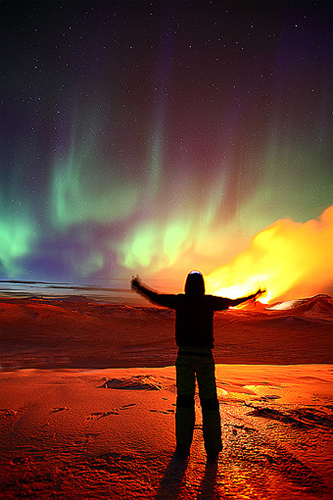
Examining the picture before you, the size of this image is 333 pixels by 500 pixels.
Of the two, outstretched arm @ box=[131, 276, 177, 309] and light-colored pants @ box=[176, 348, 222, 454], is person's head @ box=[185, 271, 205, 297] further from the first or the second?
light-colored pants @ box=[176, 348, 222, 454]

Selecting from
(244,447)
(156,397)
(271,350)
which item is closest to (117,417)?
(156,397)

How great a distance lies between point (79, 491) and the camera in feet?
7.46

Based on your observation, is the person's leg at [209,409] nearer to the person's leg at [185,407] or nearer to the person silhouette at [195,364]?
the person silhouette at [195,364]

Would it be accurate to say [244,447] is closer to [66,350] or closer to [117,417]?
[117,417]

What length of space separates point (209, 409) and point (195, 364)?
1.57 feet

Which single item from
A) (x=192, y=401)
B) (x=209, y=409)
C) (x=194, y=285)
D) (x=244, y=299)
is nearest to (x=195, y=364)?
(x=192, y=401)

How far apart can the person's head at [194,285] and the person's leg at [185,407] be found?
68cm

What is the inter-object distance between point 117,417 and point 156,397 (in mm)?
1016

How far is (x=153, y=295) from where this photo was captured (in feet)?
11.2

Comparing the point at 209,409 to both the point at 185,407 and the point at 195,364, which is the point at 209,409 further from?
the point at 195,364

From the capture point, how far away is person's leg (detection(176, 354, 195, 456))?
2824 mm

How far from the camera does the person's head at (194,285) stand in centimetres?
314

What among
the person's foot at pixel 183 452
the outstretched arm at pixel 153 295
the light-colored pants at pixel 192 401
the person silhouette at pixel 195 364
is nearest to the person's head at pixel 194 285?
the person silhouette at pixel 195 364

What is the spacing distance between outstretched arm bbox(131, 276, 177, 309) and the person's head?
0.21m
